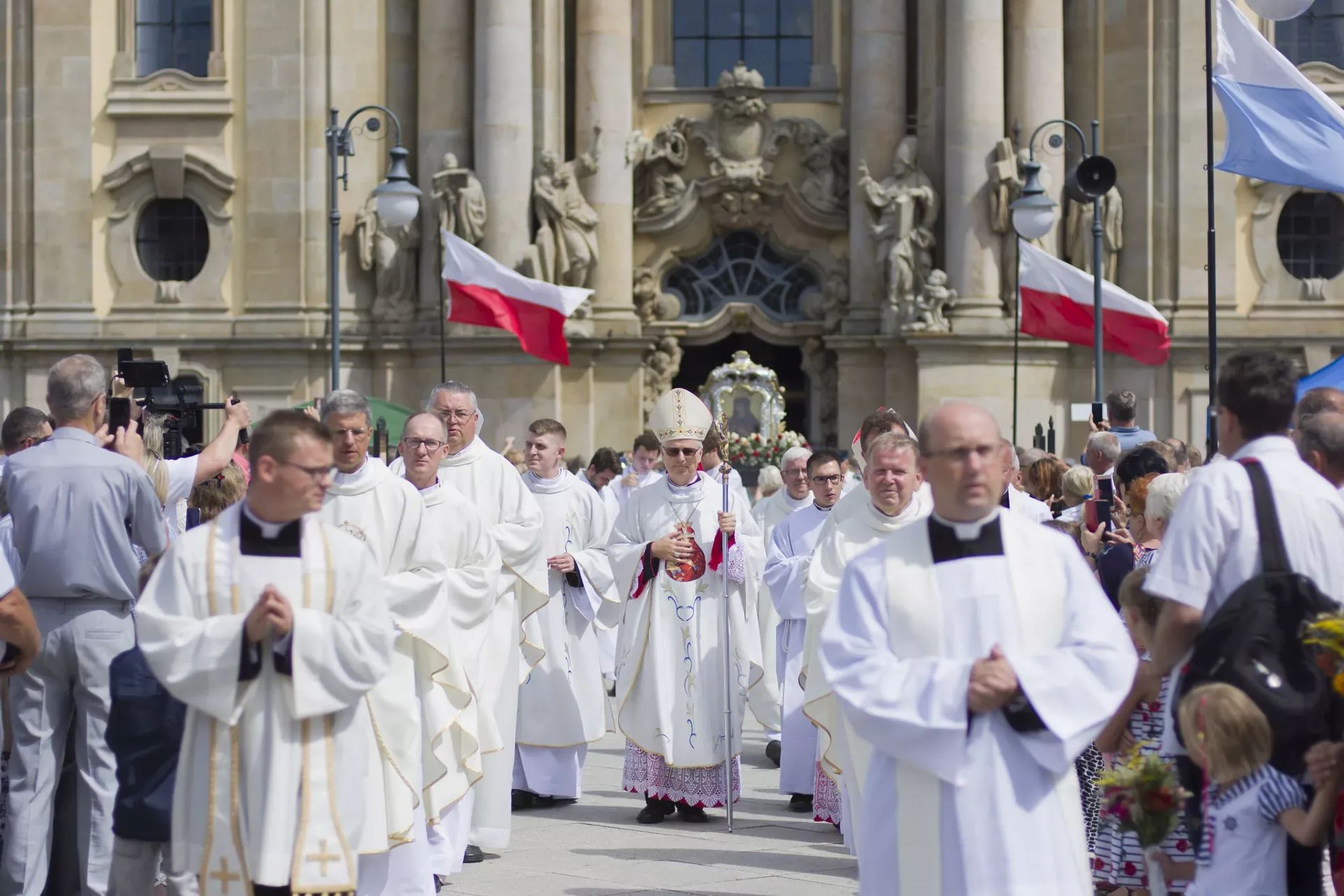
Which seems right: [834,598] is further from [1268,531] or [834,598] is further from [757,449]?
[757,449]

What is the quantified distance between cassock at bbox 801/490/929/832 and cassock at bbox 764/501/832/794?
110cm

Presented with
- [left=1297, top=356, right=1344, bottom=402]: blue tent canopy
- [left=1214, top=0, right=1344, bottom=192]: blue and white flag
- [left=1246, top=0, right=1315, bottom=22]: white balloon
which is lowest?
[left=1297, top=356, right=1344, bottom=402]: blue tent canopy

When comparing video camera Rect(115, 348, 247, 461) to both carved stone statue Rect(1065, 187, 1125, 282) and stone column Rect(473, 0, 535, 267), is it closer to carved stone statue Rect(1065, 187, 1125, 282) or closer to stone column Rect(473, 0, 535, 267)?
→ stone column Rect(473, 0, 535, 267)

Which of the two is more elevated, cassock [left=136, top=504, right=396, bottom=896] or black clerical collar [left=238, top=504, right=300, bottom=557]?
black clerical collar [left=238, top=504, right=300, bottom=557]

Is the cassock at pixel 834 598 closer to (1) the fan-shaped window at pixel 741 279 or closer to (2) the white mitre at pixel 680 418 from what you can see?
(2) the white mitre at pixel 680 418

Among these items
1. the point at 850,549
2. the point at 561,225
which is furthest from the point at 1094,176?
the point at 850,549

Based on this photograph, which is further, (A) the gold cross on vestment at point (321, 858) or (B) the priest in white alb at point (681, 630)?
(B) the priest in white alb at point (681, 630)

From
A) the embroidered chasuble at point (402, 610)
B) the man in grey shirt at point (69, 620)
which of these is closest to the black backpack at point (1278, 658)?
the embroidered chasuble at point (402, 610)

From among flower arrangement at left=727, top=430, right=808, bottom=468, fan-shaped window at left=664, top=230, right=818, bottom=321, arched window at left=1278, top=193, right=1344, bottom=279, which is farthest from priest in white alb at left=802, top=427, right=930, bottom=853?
arched window at left=1278, top=193, right=1344, bottom=279

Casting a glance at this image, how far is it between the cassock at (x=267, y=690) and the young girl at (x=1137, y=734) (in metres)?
2.44

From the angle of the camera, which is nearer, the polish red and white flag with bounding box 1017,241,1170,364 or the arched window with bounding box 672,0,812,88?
the polish red and white flag with bounding box 1017,241,1170,364

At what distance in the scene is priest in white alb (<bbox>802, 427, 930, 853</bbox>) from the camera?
31.8ft

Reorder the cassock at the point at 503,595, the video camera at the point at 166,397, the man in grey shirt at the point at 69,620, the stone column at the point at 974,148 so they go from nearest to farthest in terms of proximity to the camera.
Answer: the man in grey shirt at the point at 69,620 → the cassock at the point at 503,595 → the video camera at the point at 166,397 → the stone column at the point at 974,148

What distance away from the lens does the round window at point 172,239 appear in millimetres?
29359
